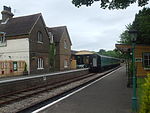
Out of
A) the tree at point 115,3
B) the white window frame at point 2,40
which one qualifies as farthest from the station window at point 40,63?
the tree at point 115,3

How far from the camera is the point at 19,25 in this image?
29891 millimetres

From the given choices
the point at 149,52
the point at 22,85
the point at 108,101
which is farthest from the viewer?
the point at 149,52

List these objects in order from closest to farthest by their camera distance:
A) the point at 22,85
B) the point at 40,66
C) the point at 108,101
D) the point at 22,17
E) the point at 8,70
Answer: the point at 108,101, the point at 22,85, the point at 8,70, the point at 40,66, the point at 22,17

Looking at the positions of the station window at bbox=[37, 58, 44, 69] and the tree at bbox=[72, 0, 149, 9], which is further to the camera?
the station window at bbox=[37, 58, 44, 69]

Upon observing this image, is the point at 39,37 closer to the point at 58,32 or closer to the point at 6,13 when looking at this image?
the point at 6,13

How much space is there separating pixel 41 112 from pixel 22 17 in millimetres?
26631

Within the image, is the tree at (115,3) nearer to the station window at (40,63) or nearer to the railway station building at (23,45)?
the railway station building at (23,45)

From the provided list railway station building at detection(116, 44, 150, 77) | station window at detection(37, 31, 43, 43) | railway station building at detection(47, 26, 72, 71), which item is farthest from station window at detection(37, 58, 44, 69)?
railway station building at detection(116, 44, 150, 77)

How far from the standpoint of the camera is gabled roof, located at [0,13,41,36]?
28.2m

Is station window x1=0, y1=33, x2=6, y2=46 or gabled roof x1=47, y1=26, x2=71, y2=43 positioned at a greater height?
gabled roof x1=47, y1=26, x2=71, y2=43

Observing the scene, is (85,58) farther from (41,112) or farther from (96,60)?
(41,112)

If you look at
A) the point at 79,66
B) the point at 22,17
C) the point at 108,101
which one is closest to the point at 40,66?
the point at 79,66

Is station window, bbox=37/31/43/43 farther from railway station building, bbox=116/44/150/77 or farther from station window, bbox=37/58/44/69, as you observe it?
railway station building, bbox=116/44/150/77

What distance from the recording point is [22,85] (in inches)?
535
